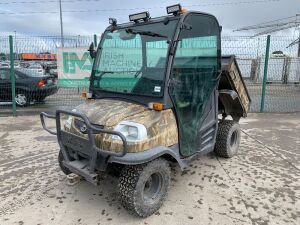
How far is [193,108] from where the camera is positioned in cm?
353

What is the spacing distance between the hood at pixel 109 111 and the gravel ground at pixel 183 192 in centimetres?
96

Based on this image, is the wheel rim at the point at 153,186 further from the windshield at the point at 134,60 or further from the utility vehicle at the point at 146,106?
the windshield at the point at 134,60

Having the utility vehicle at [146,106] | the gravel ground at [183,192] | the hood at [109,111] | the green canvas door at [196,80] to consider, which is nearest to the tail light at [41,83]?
the gravel ground at [183,192]

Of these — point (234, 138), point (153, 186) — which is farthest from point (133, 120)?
point (234, 138)

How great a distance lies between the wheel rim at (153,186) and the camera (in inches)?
124

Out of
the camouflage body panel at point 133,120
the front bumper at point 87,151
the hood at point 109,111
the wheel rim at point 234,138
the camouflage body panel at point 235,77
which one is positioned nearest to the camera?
the front bumper at point 87,151

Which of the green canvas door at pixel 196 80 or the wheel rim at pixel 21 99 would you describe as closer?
the green canvas door at pixel 196 80

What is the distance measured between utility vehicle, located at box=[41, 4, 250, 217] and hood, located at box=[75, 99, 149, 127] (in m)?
0.01

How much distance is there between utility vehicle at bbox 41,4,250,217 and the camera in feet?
9.41

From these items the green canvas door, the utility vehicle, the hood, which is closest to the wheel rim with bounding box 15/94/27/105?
the utility vehicle

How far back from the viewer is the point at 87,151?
2.96 m

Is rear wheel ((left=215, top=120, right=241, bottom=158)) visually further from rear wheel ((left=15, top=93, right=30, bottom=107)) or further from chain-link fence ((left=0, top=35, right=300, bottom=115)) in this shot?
rear wheel ((left=15, top=93, right=30, bottom=107))

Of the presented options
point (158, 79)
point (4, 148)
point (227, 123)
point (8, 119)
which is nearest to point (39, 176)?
point (4, 148)

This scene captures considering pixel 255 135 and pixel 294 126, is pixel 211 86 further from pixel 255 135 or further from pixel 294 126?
pixel 294 126
